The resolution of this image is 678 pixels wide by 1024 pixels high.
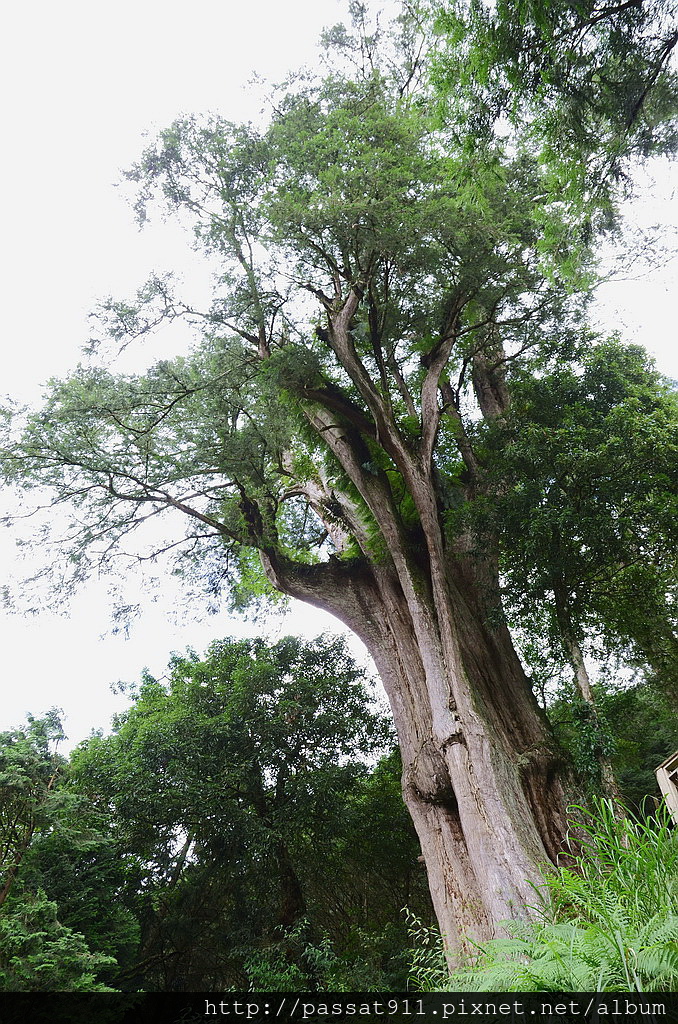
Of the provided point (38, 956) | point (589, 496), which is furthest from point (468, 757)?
point (38, 956)

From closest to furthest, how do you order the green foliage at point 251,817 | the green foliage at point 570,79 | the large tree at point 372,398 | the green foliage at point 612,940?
the green foliage at point 612,940, the green foliage at point 570,79, the large tree at point 372,398, the green foliage at point 251,817

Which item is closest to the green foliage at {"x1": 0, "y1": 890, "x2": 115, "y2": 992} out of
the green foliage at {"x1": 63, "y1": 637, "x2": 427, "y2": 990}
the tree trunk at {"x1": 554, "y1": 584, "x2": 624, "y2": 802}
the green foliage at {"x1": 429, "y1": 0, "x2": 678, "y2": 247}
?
the green foliage at {"x1": 63, "y1": 637, "x2": 427, "y2": 990}

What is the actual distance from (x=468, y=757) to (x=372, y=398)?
12.0 feet

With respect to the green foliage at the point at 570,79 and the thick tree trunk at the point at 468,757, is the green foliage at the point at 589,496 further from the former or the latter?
the green foliage at the point at 570,79

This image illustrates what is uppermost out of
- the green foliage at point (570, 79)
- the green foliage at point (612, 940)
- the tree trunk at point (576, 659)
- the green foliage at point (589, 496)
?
the green foliage at point (570, 79)

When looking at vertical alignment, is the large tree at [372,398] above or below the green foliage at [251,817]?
above

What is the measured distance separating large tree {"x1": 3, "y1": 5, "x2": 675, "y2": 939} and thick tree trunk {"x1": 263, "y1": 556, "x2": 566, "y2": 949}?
24mm

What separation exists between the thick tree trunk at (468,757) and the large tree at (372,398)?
0.9 inches

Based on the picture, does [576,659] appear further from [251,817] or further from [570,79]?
[570,79]

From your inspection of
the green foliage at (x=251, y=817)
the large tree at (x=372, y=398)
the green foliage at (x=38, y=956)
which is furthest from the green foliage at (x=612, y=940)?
the green foliage at (x=251, y=817)

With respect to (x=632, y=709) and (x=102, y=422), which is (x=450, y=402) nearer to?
(x=102, y=422)

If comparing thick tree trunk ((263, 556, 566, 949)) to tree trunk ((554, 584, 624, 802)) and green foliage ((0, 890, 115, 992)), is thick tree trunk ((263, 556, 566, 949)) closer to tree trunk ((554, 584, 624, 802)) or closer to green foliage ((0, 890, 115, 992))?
tree trunk ((554, 584, 624, 802))

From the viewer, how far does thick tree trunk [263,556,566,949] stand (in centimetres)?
487

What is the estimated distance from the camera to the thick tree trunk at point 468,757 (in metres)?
4.87
